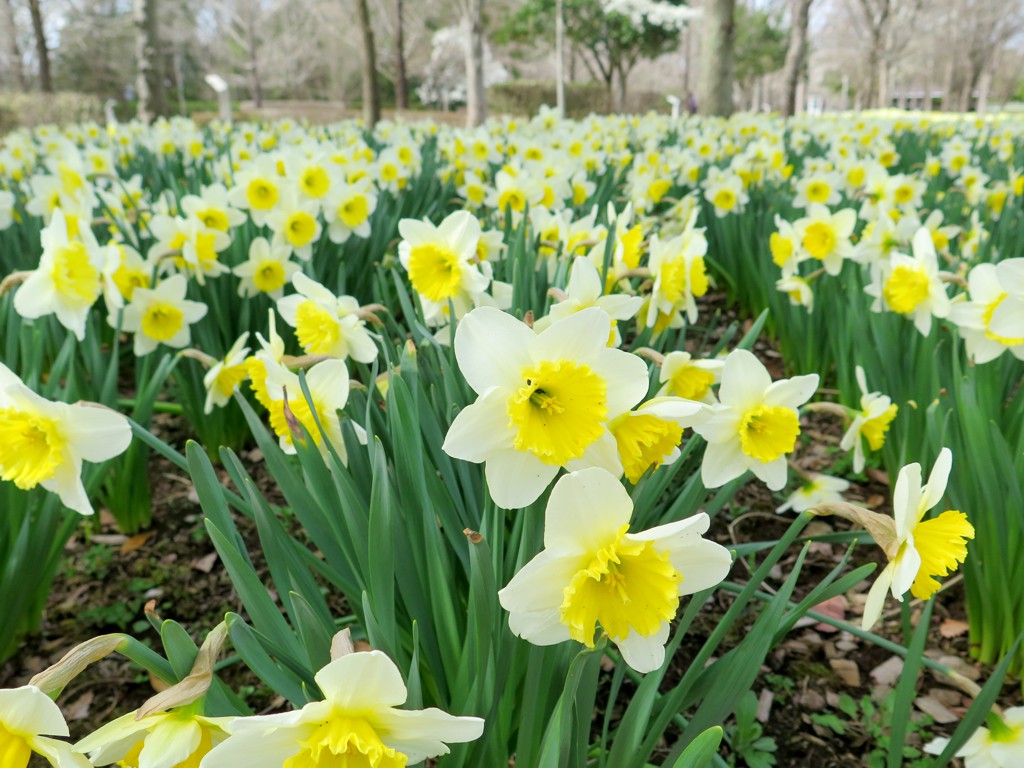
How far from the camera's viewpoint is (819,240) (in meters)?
2.51

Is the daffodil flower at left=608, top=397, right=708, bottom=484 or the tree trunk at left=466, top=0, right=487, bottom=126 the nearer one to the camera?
the daffodil flower at left=608, top=397, right=708, bottom=484

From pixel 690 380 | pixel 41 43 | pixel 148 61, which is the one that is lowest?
pixel 690 380

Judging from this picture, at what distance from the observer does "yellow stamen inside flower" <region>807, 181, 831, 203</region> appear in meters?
3.39

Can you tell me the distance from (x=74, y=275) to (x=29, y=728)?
1376mm

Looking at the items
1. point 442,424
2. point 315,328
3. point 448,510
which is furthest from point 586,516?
point 315,328

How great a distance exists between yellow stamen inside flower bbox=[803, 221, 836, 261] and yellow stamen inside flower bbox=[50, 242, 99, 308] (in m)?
2.06

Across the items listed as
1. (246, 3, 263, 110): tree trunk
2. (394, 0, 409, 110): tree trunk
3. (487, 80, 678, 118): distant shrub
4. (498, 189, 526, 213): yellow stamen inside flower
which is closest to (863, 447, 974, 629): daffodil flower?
(498, 189, 526, 213): yellow stamen inside flower

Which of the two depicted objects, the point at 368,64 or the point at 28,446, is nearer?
the point at 28,446

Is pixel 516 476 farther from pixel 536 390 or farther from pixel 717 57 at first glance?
pixel 717 57

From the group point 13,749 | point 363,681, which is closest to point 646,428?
point 363,681

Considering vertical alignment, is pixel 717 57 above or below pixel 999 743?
above

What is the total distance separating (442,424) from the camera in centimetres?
138

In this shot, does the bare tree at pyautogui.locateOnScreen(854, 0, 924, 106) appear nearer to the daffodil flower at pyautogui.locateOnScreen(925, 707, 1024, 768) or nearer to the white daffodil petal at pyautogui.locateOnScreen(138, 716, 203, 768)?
the daffodil flower at pyautogui.locateOnScreen(925, 707, 1024, 768)

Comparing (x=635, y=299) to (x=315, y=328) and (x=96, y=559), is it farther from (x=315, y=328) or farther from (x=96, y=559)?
(x=96, y=559)
